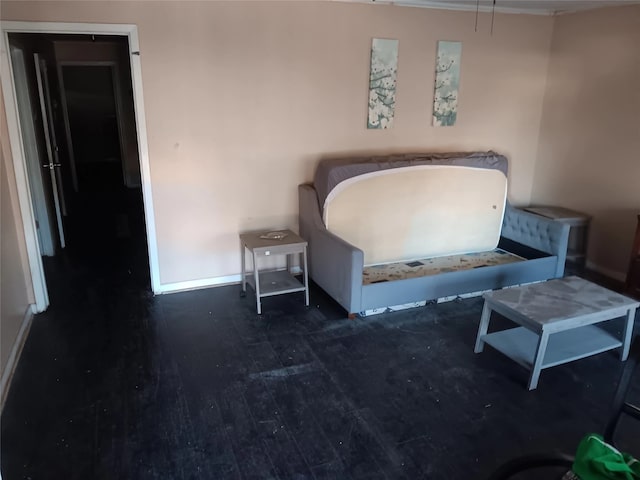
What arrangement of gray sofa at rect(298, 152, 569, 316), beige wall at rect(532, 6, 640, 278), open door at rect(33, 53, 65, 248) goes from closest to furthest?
gray sofa at rect(298, 152, 569, 316) < beige wall at rect(532, 6, 640, 278) < open door at rect(33, 53, 65, 248)

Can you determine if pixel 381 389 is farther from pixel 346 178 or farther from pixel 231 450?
pixel 346 178

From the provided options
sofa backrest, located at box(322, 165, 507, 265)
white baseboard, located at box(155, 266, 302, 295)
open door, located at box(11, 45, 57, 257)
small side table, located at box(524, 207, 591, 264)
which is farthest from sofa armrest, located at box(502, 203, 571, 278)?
open door, located at box(11, 45, 57, 257)

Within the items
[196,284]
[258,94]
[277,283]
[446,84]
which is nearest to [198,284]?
[196,284]

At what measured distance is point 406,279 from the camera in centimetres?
371

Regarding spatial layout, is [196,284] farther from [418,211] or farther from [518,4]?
[518,4]

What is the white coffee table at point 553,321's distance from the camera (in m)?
2.79

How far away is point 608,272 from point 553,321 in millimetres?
2243

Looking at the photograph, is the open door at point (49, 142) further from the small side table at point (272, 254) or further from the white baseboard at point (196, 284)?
the small side table at point (272, 254)

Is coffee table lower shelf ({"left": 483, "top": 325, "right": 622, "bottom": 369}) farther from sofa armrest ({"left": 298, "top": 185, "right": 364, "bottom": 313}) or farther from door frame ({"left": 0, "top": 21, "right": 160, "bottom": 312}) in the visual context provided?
door frame ({"left": 0, "top": 21, "right": 160, "bottom": 312})

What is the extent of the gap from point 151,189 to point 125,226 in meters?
2.36

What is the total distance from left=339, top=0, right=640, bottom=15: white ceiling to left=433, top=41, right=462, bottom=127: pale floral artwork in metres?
0.32

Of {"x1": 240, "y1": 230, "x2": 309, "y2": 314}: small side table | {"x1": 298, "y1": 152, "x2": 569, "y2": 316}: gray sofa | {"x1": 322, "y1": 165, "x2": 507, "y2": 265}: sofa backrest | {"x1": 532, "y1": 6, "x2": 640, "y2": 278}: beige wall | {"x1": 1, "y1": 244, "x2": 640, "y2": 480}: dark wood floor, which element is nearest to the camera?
{"x1": 1, "y1": 244, "x2": 640, "y2": 480}: dark wood floor

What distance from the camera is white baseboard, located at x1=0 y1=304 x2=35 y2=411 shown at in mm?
2697

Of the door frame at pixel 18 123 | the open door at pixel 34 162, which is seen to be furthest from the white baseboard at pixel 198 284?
the open door at pixel 34 162
